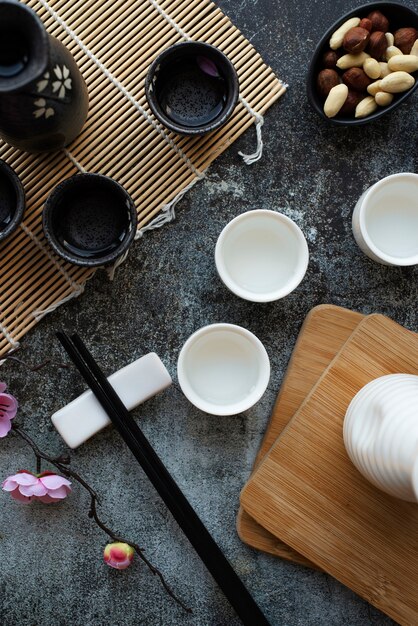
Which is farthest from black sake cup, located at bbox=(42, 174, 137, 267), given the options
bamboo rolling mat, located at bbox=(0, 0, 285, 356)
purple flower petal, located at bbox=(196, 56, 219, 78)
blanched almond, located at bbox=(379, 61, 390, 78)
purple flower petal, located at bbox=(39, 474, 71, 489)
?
blanched almond, located at bbox=(379, 61, 390, 78)

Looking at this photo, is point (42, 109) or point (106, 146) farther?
point (106, 146)

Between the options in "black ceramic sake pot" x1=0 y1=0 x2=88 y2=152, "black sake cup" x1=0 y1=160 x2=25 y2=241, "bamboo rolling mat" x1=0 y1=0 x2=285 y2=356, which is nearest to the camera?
"black ceramic sake pot" x1=0 y1=0 x2=88 y2=152

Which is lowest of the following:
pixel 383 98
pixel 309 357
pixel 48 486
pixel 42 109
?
pixel 309 357

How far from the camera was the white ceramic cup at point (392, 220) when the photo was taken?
1109mm

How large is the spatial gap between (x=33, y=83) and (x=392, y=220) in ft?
2.15

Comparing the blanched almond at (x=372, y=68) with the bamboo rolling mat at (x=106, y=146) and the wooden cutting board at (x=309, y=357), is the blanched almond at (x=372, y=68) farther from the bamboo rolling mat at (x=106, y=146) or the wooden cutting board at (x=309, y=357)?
the wooden cutting board at (x=309, y=357)

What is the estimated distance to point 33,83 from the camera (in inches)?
34.2

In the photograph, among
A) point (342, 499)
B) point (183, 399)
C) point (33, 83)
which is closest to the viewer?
point (33, 83)

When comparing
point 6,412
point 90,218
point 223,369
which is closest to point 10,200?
point 90,218

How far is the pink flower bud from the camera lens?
3.68 feet

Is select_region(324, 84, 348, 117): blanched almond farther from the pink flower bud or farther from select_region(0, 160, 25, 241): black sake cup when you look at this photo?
the pink flower bud

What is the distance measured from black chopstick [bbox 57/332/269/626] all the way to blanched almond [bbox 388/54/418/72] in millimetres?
731

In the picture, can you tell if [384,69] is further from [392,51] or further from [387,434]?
[387,434]

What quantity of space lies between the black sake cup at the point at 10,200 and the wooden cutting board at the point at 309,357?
1.74ft
